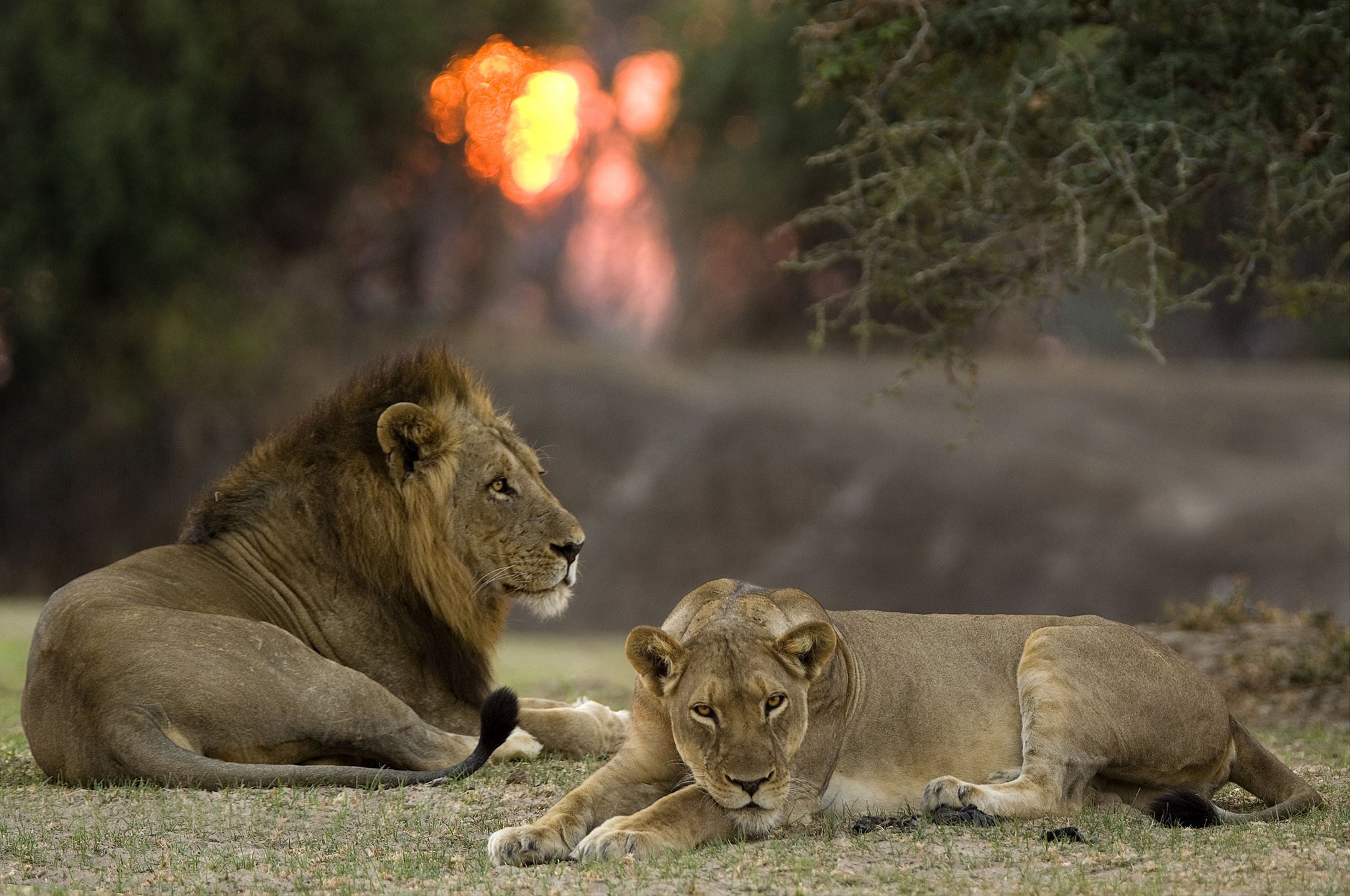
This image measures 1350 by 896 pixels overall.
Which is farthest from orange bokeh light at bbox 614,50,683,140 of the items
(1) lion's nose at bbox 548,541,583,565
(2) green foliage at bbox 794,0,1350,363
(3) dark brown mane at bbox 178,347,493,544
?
(1) lion's nose at bbox 548,541,583,565

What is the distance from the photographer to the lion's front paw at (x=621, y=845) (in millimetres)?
4273

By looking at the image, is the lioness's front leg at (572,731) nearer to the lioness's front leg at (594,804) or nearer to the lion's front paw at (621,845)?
the lioness's front leg at (594,804)

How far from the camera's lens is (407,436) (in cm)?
625

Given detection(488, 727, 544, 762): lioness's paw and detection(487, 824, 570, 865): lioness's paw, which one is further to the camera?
detection(488, 727, 544, 762): lioness's paw

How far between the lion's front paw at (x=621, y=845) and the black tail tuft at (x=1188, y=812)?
1525 mm

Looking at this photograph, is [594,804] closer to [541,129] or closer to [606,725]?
[606,725]

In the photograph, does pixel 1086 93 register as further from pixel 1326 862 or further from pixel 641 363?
pixel 641 363

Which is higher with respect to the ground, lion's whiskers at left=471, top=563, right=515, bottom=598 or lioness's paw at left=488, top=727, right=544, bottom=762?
lion's whiskers at left=471, top=563, right=515, bottom=598

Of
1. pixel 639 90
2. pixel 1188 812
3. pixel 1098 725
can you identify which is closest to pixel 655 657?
pixel 1098 725

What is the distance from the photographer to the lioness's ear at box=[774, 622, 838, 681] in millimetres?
4504

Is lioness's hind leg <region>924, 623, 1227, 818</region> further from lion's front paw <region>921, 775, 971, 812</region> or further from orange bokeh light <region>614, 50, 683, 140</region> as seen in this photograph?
orange bokeh light <region>614, 50, 683, 140</region>

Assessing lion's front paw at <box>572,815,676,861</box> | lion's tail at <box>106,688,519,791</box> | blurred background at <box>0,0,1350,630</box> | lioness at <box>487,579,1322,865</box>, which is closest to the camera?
lion's front paw at <box>572,815,676,861</box>

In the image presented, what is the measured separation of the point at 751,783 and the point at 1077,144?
14.6 ft

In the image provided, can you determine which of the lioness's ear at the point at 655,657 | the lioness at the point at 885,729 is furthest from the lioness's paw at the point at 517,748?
the lioness's ear at the point at 655,657
